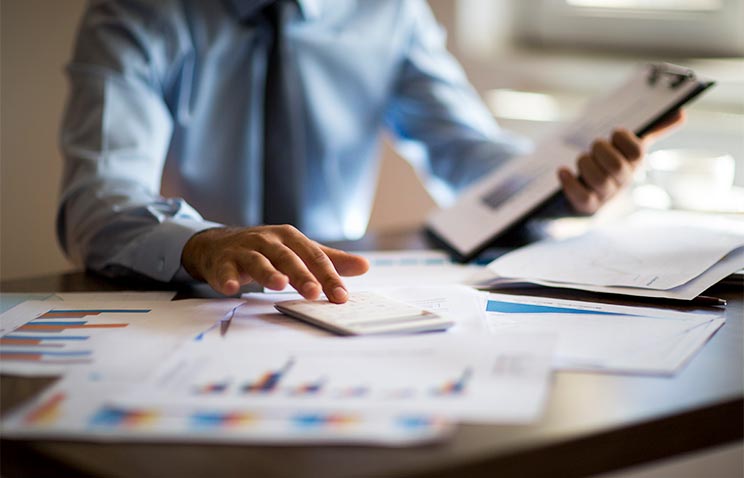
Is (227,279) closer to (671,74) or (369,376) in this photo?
(369,376)

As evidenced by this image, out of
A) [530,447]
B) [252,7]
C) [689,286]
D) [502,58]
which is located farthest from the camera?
[502,58]

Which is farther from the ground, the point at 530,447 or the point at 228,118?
the point at 228,118

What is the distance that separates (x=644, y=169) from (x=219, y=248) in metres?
1.01

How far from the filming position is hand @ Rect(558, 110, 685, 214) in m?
1.00

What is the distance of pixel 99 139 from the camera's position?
1.05 m

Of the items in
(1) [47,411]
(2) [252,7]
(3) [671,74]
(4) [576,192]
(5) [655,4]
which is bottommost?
(1) [47,411]

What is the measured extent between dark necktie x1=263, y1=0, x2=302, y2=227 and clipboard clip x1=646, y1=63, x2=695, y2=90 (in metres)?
0.50

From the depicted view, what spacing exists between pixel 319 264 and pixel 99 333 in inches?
7.5

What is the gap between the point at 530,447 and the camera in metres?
0.43

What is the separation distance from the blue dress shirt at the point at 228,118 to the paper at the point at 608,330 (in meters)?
0.35

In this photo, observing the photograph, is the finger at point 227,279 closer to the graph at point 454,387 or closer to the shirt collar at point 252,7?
the graph at point 454,387

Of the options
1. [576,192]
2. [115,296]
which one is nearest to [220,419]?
[115,296]

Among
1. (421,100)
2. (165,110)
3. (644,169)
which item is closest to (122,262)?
(165,110)

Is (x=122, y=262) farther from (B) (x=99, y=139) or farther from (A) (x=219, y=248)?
(B) (x=99, y=139)
